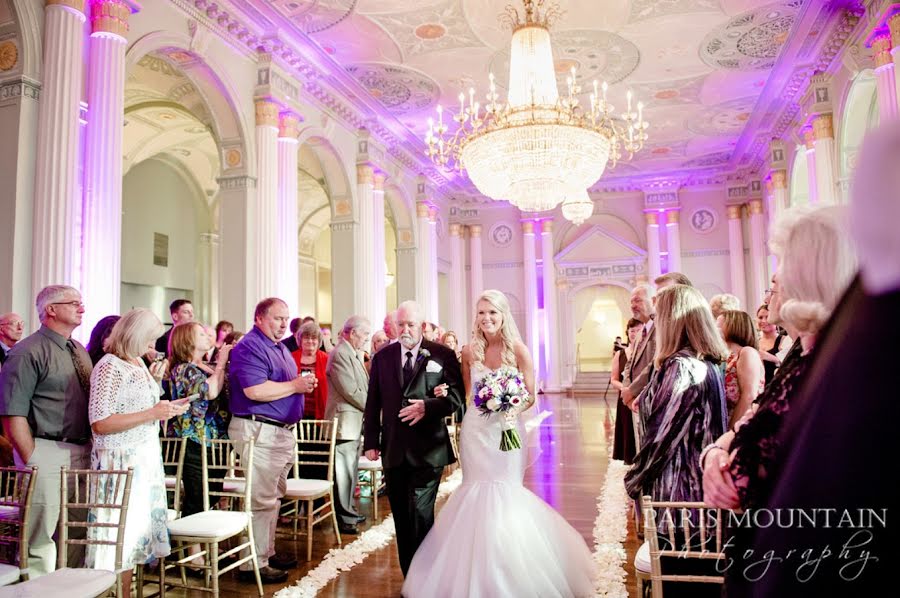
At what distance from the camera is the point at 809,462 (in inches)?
26.3

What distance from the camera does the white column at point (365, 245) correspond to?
1203 centimetres

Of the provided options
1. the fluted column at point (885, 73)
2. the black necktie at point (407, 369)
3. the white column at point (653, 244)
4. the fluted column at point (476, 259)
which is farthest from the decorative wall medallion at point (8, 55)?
the white column at point (653, 244)

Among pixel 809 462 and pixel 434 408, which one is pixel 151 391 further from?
pixel 809 462

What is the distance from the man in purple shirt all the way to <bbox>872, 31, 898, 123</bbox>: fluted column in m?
7.83

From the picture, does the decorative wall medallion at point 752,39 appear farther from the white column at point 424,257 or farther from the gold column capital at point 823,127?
the white column at point 424,257

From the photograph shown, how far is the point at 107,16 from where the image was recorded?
6.41 m

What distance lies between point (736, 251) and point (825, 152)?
697 centimetres

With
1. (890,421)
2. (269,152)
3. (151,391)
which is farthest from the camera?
(269,152)

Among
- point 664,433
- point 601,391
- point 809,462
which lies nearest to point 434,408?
point 664,433

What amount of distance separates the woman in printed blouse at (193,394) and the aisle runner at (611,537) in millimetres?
2730

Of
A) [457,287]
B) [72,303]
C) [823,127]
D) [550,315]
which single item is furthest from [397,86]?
[550,315]

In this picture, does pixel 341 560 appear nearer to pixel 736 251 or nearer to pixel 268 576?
pixel 268 576

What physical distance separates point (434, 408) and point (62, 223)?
14.9ft

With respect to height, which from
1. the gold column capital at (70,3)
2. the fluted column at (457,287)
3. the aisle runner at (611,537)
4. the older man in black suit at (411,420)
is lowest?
the aisle runner at (611,537)
